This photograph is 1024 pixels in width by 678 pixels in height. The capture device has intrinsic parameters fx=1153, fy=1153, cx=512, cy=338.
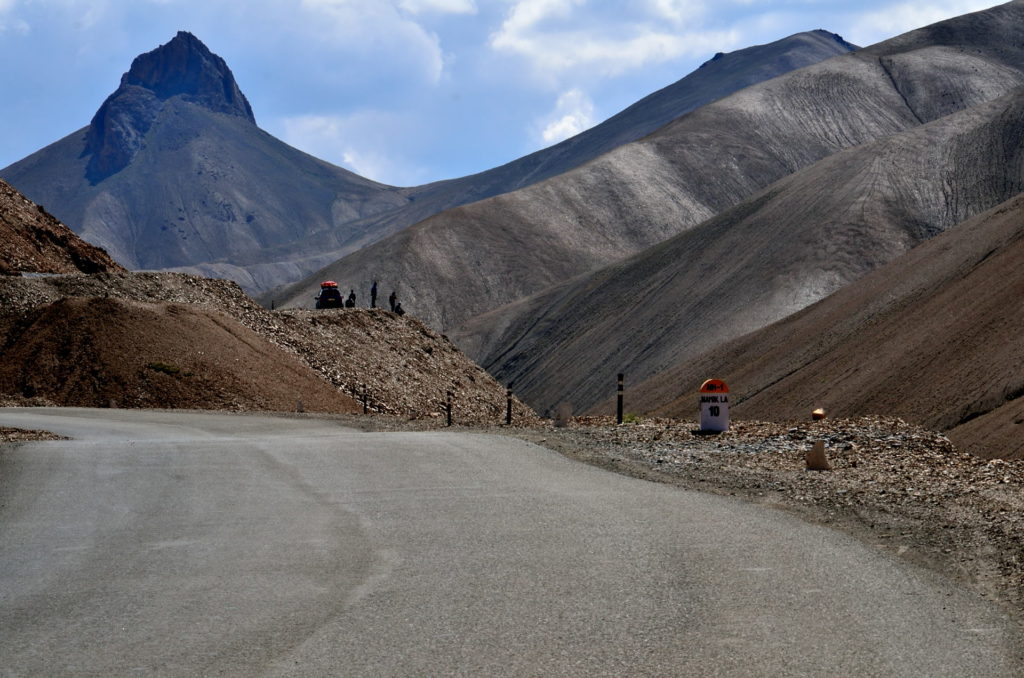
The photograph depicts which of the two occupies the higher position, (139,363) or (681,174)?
(681,174)

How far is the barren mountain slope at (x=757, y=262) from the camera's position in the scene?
75125mm

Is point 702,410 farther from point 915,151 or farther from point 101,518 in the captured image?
point 915,151

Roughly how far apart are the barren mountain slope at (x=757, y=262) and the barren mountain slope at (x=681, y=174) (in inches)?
929

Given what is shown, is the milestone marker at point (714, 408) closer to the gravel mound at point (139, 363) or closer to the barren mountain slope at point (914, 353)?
the barren mountain slope at point (914, 353)

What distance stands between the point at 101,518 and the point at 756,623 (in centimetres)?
615

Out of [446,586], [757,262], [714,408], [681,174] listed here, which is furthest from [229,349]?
[681,174]

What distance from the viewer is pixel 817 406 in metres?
33.1

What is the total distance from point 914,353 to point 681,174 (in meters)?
116

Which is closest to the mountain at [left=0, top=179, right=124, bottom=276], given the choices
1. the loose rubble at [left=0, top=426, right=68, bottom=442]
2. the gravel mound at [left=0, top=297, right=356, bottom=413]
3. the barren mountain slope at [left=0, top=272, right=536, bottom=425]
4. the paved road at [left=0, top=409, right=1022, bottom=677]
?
the barren mountain slope at [left=0, top=272, right=536, bottom=425]

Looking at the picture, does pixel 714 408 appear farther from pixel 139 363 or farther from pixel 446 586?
pixel 139 363

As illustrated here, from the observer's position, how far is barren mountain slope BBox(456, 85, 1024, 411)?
246 ft

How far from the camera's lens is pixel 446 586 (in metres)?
7.64

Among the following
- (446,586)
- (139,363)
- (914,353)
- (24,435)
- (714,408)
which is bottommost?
(446,586)

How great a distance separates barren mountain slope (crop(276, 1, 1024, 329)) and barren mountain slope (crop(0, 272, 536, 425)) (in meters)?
73.5
